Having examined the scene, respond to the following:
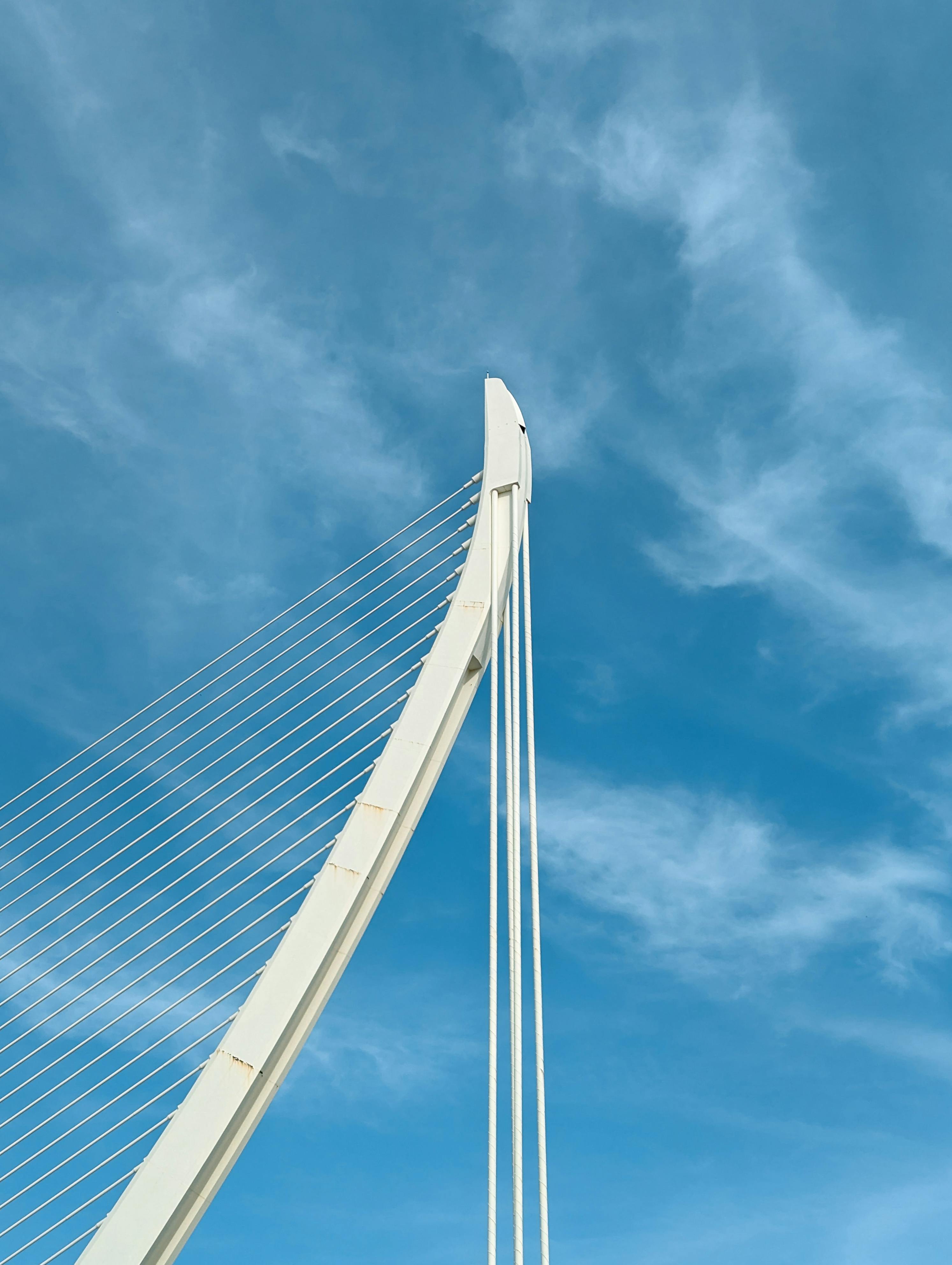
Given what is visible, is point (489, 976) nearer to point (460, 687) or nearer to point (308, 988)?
point (308, 988)

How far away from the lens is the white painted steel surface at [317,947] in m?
12.2

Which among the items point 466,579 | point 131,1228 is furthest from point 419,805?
point 131,1228

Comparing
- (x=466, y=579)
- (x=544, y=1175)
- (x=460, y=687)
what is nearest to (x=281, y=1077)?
(x=544, y=1175)

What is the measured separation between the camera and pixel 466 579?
16094mm

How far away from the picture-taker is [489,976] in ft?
43.3

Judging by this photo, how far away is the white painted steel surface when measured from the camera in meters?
12.2

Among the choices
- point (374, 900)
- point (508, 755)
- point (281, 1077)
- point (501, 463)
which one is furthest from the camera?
point (501, 463)

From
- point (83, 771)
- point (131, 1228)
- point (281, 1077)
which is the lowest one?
point (131, 1228)

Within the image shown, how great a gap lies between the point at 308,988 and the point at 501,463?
8662 mm

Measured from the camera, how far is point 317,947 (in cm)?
1337

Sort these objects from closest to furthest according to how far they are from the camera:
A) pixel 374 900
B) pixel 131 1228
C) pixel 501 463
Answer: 1. pixel 131 1228
2. pixel 374 900
3. pixel 501 463

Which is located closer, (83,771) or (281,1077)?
(281,1077)

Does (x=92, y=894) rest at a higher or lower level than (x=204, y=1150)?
higher

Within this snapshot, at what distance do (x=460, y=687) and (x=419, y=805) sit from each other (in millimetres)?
1884
